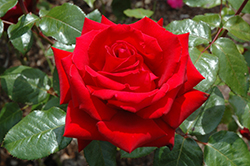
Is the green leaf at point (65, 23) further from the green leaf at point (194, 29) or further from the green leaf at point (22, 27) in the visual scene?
the green leaf at point (194, 29)

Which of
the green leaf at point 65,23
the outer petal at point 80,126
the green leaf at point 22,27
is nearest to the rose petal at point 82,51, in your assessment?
the outer petal at point 80,126

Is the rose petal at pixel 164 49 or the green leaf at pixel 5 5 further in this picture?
the green leaf at pixel 5 5

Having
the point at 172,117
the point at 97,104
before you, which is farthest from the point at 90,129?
the point at 172,117

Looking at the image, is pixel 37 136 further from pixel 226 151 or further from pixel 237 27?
pixel 237 27

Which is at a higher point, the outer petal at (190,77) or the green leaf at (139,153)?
the outer petal at (190,77)

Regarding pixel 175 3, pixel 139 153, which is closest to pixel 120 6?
pixel 175 3

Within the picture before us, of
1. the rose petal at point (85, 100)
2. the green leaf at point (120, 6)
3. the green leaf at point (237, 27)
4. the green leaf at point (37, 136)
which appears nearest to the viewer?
the rose petal at point (85, 100)

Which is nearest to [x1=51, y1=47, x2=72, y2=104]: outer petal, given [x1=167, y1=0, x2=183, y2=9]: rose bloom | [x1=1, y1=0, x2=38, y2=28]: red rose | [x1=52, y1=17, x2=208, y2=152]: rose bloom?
[x1=52, y1=17, x2=208, y2=152]: rose bloom

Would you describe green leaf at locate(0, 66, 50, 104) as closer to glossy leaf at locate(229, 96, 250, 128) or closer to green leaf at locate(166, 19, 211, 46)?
green leaf at locate(166, 19, 211, 46)
